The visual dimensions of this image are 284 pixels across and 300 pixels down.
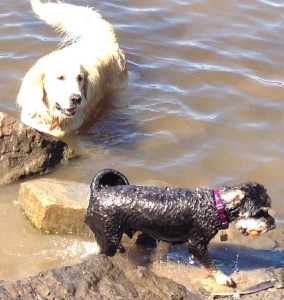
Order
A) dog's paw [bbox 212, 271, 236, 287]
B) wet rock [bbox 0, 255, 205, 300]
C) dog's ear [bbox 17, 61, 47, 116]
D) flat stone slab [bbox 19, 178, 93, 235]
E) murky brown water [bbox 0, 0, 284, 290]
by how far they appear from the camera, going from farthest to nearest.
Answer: dog's ear [bbox 17, 61, 47, 116], murky brown water [bbox 0, 0, 284, 290], flat stone slab [bbox 19, 178, 93, 235], dog's paw [bbox 212, 271, 236, 287], wet rock [bbox 0, 255, 205, 300]

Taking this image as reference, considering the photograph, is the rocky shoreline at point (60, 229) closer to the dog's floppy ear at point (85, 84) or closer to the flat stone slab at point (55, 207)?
the flat stone slab at point (55, 207)

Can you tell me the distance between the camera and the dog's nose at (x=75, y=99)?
6.25 metres

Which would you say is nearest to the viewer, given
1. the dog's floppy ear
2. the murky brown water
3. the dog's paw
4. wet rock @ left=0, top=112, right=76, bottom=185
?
the dog's paw

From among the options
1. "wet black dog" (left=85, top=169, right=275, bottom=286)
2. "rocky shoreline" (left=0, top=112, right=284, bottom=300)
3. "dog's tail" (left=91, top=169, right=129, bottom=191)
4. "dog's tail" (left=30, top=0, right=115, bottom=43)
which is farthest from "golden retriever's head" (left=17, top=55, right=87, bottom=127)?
"wet black dog" (left=85, top=169, right=275, bottom=286)

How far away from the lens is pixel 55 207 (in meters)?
4.74

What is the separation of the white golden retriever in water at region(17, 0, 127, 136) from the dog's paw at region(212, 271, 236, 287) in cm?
257

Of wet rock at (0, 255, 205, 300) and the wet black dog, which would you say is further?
the wet black dog

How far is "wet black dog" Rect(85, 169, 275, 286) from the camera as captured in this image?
13.9 ft

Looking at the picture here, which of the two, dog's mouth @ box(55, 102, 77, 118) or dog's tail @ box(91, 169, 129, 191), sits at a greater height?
dog's tail @ box(91, 169, 129, 191)

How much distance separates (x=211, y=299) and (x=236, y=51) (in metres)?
4.92

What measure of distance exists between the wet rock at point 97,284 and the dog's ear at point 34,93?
286 cm

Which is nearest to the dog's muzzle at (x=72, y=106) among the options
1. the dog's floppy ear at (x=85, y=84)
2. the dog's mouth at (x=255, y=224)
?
the dog's floppy ear at (x=85, y=84)

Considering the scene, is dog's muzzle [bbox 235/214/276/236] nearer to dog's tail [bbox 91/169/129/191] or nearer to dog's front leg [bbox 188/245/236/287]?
dog's front leg [bbox 188/245/236/287]

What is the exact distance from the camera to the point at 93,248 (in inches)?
186
